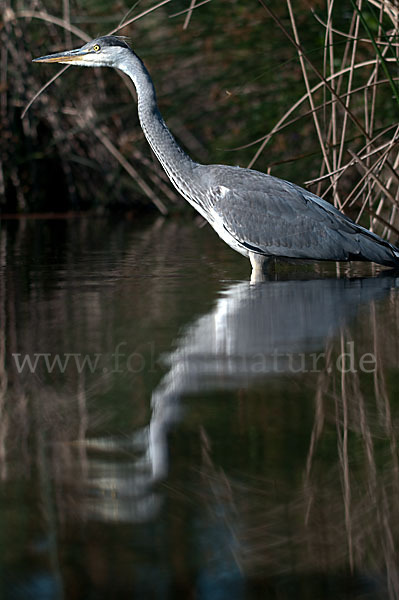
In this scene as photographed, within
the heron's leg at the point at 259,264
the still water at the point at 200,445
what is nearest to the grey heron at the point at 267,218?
the heron's leg at the point at 259,264

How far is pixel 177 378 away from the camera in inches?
115

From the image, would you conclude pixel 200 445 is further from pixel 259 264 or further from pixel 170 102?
pixel 170 102

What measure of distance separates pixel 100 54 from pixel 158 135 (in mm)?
621

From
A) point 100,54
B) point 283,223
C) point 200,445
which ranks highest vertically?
point 100,54

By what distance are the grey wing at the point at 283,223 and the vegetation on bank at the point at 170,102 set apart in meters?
1.94

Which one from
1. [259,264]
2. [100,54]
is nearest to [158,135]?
[100,54]

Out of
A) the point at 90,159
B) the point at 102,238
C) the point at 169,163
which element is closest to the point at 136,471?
the point at 169,163

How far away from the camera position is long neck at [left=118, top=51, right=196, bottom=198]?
531 centimetres

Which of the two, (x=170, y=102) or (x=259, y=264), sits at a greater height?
(x=170, y=102)

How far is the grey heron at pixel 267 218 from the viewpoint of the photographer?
511cm

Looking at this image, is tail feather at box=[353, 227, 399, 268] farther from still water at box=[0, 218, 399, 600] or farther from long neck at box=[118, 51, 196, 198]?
long neck at box=[118, 51, 196, 198]

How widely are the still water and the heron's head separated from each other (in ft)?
5.38

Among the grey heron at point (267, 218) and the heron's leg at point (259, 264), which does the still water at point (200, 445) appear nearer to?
the grey heron at point (267, 218)

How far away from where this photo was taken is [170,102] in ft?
31.8
